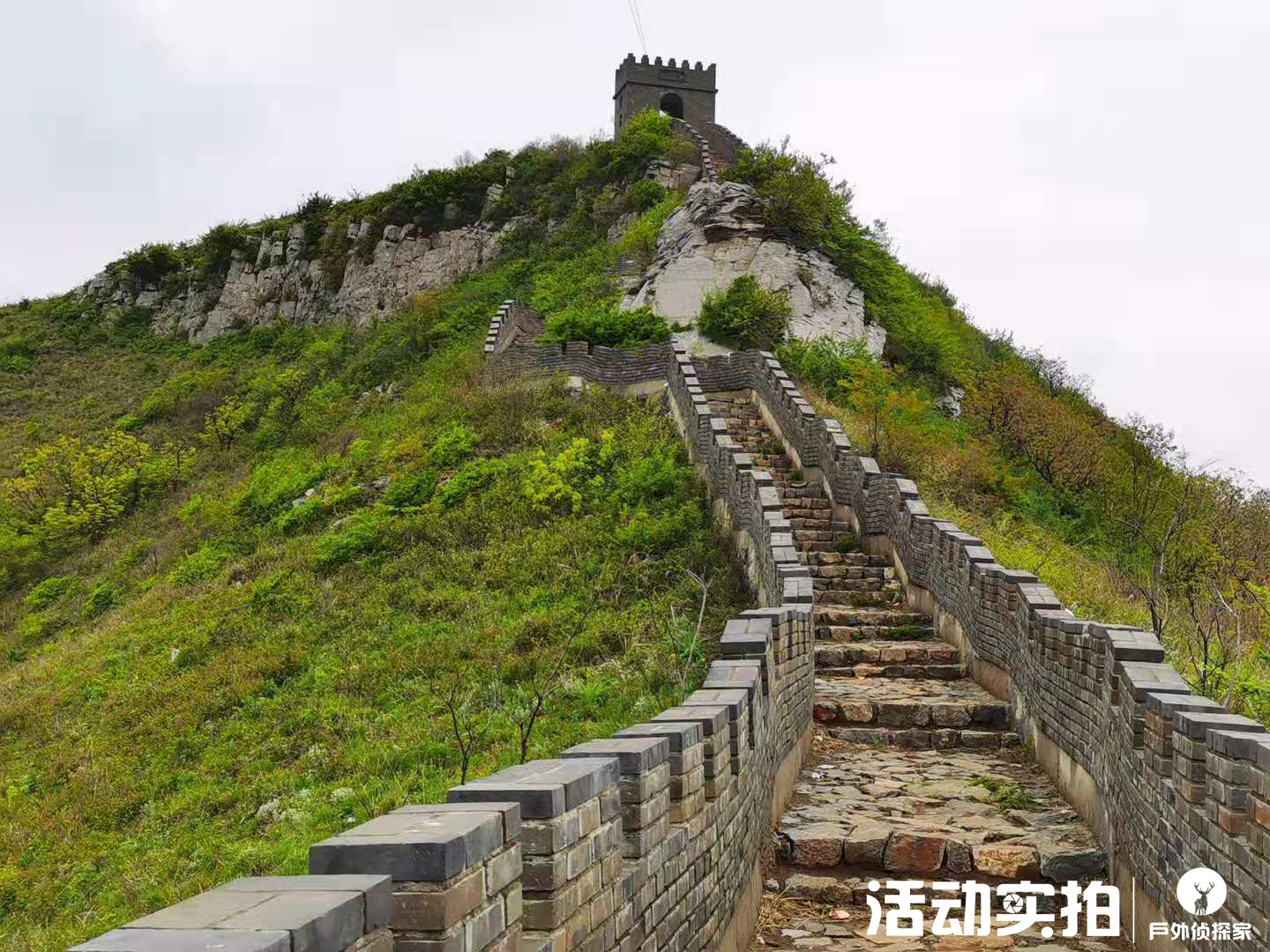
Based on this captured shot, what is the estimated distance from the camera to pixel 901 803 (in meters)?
7.87

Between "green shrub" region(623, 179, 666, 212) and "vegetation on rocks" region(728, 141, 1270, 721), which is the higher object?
"green shrub" region(623, 179, 666, 212)

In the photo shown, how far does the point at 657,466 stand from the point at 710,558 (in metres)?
3.41

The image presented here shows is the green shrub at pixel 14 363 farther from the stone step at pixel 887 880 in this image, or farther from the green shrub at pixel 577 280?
the stone step at pixel 887 880

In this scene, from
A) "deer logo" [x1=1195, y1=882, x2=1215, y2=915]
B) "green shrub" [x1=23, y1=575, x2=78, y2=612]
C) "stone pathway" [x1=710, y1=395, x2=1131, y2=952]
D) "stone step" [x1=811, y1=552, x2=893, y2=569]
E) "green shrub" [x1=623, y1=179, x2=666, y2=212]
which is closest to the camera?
"deer logo" [x1=1195, y1=882, x2=1215, y2=915]

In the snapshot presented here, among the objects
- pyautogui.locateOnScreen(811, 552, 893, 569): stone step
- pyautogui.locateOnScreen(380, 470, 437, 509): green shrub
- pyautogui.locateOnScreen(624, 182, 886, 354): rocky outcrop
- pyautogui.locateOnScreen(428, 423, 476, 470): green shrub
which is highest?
pyautogui.locateOnScreen(624, 182, 886, 354): rocky outcrop

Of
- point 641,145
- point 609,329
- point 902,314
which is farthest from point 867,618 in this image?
point 641,145

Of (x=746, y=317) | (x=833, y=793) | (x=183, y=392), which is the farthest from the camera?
(x=183, y=392)

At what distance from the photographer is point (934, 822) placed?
24.1 ft

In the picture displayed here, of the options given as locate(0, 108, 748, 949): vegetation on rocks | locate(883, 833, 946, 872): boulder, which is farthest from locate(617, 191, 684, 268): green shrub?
locate(883, 833, 946, 872): boulder

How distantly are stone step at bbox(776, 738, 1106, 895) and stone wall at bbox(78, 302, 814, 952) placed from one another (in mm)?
307

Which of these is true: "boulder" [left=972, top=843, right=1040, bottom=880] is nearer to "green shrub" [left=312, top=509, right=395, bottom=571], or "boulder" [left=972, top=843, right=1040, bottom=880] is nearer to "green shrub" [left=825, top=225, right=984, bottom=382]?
"green shrub" [left=312, top=509, right=395, bottom=571]

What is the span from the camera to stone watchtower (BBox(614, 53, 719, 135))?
151 feet

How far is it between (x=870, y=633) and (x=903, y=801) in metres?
4.85

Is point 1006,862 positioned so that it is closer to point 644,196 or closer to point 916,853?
point 916,853
